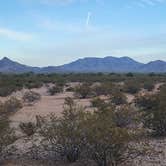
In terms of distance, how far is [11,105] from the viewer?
28.3 meters

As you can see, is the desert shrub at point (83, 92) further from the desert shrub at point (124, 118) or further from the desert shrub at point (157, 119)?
the desert shrub at point (157, 119)

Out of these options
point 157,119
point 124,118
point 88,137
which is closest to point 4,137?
point 88,137

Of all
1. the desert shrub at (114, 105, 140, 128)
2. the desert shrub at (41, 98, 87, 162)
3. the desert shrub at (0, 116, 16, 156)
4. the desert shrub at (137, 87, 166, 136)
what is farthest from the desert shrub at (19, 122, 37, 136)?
the desert shrub at (137, 87, 166, 136)

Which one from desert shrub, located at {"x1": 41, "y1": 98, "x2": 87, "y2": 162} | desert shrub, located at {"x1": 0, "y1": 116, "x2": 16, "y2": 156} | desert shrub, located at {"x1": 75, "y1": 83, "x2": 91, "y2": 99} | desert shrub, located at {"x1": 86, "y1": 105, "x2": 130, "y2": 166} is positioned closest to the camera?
desert shrub, located at {"x1": 86, "y1": 105, "x2": 130, "y2": 166}

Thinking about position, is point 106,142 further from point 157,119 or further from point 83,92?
point 83,92

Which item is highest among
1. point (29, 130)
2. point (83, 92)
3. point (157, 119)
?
point (157, 119)

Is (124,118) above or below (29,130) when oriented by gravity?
above

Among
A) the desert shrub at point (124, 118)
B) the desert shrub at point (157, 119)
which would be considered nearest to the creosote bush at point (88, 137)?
the desert shrub at point (157, 119)

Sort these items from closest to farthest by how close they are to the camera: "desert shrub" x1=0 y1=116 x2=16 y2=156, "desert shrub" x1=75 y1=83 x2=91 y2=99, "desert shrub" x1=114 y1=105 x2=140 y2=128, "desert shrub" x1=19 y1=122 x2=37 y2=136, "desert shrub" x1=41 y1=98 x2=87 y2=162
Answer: "desert shrub" x1=41 y1=98 x2=87 y2=162 < "desert shrub" x1=0 y1=116 x2=16 y2=156 < "desert shrub" x1=19 y1=122 x2=37 y2=136 < "desert shrub" x1=114 y1=105 x2=140 y2=128 < "desert shrub" x1=75 y1=83 x2=91 y2=99

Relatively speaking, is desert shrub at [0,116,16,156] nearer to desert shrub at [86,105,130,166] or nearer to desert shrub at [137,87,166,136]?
desert shrub at [86,105,130,166]

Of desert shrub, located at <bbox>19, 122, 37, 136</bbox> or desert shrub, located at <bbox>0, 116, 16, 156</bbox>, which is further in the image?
desert shrub, located at <bbox>19, 122, 37, 136</bbox>

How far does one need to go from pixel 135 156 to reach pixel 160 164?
74cm

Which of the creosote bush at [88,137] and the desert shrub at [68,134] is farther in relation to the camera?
the desert shrub at [68,134]

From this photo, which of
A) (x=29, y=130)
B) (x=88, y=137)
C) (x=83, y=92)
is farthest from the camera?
(x=83, y=92)
